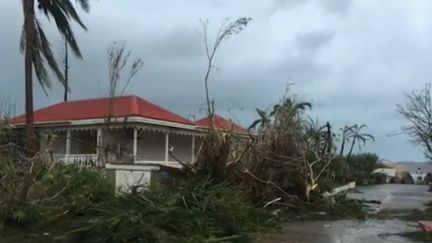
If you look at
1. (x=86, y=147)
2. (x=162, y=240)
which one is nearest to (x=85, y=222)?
(x=162, y=240)

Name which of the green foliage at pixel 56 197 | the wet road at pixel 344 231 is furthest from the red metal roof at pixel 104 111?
the green foliage at pixel 56 197

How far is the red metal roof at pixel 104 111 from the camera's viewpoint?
30.6m

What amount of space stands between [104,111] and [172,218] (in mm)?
21236

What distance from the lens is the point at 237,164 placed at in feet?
54.2

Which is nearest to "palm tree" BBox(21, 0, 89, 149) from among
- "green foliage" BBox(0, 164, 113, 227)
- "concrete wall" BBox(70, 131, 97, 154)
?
"concrete wall" BBox(70, 131, 97, 154)

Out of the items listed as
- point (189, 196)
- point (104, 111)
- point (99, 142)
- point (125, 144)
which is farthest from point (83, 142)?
point (189, 196)

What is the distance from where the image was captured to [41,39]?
23891 mm

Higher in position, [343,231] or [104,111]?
[104,111]

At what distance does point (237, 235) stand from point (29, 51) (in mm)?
14801

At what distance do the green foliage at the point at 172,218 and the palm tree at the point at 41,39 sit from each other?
12.3 meters

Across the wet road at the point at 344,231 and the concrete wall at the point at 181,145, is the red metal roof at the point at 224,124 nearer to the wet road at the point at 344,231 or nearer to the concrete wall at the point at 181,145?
the wet road at the point at 344,231

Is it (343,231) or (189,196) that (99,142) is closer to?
(343,231)

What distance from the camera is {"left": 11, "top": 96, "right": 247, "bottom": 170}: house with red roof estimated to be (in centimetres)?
2878

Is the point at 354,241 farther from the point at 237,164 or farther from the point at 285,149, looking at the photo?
the point at 285,149
